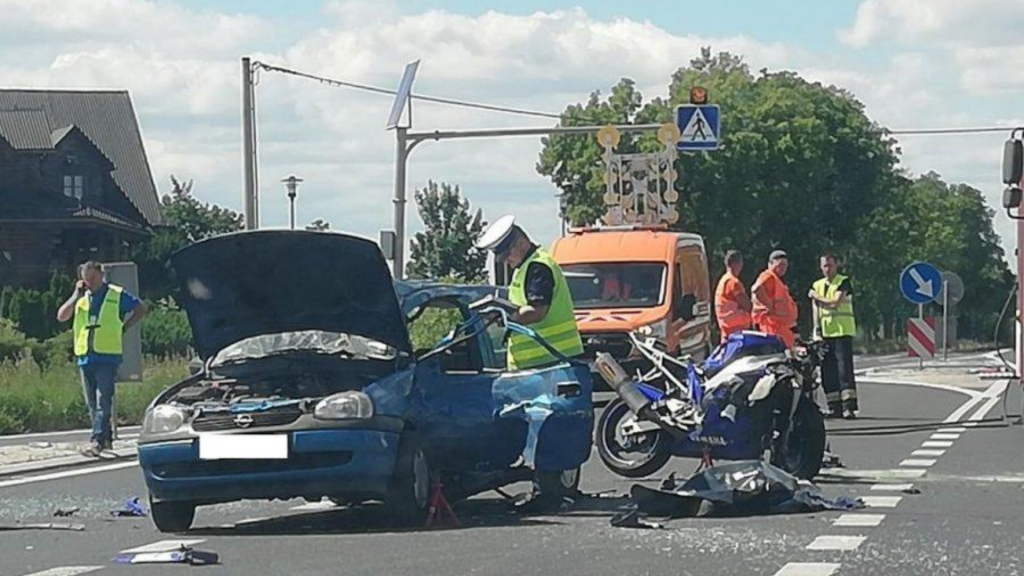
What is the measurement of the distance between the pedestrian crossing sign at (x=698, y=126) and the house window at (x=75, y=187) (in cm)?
3990

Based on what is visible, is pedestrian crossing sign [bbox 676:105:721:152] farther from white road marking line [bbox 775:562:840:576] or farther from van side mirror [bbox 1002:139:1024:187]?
white road marking line [bbox 775:562:840:576]

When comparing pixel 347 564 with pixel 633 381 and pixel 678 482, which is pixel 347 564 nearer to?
pixel 678 482

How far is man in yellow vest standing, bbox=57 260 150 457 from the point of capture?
62.3ft

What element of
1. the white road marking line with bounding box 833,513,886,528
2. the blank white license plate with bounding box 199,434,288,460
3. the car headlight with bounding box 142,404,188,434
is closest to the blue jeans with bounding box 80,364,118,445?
the car headlight with bounding box 142,404,188,434

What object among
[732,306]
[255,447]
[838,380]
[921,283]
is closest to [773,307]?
[732,306]

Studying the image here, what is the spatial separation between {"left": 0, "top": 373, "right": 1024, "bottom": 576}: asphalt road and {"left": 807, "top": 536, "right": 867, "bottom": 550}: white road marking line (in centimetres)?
2

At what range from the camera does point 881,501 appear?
13320mm

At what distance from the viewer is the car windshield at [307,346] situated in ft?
41.8

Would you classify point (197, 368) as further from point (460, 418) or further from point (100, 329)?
point (100, 329)

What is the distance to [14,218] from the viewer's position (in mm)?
71375

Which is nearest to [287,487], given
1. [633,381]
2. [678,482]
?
[678,482]

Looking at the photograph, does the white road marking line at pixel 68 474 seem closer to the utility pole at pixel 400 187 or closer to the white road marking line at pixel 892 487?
the white road marking line at pixel 892 487

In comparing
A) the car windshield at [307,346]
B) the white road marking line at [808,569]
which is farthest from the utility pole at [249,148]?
the white road marking line at [808,569]

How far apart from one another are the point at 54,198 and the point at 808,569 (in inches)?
2562
